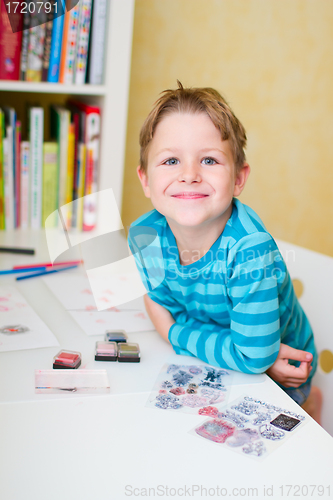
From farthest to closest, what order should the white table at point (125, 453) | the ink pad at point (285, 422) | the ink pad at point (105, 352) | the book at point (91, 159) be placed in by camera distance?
the book at point (91, 159) → the ink pad at point (105, 352) → the ink pad at point (285, 422) → the white table at point (125, 453)

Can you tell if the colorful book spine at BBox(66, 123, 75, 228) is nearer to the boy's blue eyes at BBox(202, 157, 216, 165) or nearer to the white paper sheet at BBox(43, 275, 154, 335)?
the white paper sheet at BBox(43, 275, 154, 335)

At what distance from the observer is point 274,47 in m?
1.42

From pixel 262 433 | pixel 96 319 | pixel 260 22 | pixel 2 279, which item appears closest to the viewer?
pixel 262 433

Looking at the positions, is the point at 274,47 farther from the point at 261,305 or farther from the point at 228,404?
the point at 228,404

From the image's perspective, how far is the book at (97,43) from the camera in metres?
1.01

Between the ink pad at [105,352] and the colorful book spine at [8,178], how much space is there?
0.62 meters

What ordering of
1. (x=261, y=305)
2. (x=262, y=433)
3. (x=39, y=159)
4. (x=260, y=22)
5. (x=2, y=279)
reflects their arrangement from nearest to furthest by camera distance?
(x=262, y=433), (x=261, y=305), (x=2, y=279), (x=39, y=159), (x=260, y=22)

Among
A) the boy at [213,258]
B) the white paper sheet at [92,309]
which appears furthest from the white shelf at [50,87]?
the white paper sheet at [92,309]

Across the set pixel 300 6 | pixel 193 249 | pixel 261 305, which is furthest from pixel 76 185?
pixel 300 6

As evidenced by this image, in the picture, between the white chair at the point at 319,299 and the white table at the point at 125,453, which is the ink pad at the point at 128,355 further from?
the white chair at the point at 319,299

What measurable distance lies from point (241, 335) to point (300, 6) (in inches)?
47.1

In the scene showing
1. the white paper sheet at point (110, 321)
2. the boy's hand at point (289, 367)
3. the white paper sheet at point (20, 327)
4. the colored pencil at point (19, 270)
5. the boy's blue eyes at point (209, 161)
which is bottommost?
the boy's hand at point (289, 367)

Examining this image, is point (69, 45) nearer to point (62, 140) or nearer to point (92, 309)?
point (62, 140)

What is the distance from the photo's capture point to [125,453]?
46 centimetres
